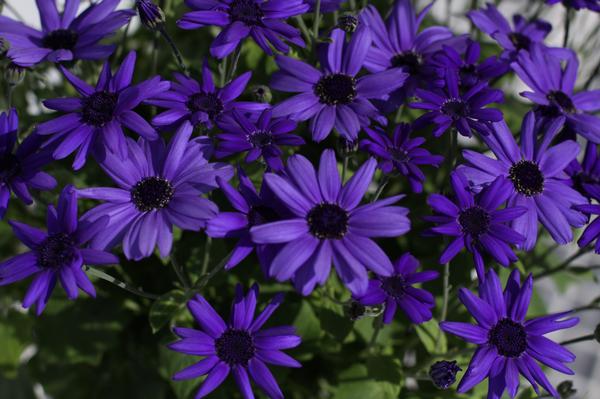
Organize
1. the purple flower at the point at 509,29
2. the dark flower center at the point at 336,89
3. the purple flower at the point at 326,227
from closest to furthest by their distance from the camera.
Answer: the purple flower at the point at 326,227 → the dark flower center at the point at 336,89 → the purple flower at the point at 509,29

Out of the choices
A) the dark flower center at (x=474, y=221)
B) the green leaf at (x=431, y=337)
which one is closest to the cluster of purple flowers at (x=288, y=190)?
the dark flower center at (x=474, y=221)

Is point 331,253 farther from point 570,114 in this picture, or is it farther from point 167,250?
point 570,114

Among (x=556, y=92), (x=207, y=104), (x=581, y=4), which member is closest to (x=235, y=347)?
(x=207, y=104)

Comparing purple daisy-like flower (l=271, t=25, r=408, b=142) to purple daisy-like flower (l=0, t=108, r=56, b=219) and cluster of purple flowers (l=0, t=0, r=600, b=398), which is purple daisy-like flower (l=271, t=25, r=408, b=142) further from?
purple daisy-like flower (l=0, t=108, r=56, b=219)

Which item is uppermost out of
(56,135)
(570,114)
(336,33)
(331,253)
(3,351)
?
(570,114)

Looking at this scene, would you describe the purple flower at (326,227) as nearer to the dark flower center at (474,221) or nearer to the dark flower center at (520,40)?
the dark flower center at (474,221)

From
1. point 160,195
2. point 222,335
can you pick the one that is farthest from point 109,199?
point 222,335
